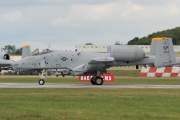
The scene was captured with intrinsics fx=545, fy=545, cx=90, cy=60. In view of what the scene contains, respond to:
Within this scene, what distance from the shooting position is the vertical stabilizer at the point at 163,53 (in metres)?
43.4

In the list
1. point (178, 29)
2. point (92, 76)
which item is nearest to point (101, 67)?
point (92, 76)

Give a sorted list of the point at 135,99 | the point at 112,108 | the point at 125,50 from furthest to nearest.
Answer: the point at 125,50
the point at 135,99
the point at 112,108

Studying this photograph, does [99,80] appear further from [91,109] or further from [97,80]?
[91,109]

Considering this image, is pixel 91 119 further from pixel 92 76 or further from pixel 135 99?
pixel 92 76

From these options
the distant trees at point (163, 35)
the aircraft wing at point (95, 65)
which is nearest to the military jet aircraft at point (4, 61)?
the aircraft wing at point (95, 65)

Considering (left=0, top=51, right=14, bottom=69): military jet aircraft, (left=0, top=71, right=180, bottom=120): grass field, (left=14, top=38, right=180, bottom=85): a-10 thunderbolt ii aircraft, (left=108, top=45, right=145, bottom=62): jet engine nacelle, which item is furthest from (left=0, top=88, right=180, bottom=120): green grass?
(left=0, top=51, right=14, bottom=69): military jet aircraft

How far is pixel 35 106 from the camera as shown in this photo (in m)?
21.3

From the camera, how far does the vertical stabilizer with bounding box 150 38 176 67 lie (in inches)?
1707

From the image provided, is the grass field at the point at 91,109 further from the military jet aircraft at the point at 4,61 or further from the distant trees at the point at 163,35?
the distant trees at the point at 163,35

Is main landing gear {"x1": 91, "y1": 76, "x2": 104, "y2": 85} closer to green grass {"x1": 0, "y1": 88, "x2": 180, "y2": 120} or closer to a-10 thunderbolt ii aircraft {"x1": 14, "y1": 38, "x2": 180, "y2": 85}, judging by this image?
a-10 thunderbolt ii aircraft {"x1": 14, "y1": 38, "x2": 180, "y2": 85}

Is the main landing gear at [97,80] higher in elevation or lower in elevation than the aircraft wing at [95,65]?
lower

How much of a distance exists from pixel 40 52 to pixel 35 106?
21.3m

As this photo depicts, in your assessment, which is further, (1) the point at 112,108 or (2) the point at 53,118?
(1) the point at 112,108

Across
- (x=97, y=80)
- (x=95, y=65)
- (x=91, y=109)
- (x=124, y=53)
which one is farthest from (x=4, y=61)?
(x=91, y=109)
